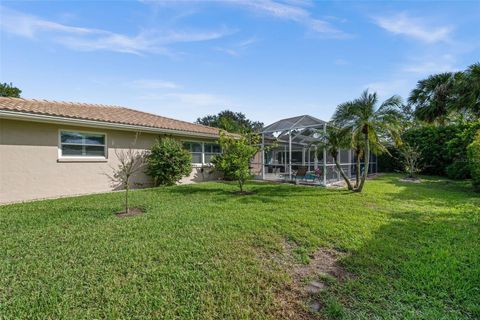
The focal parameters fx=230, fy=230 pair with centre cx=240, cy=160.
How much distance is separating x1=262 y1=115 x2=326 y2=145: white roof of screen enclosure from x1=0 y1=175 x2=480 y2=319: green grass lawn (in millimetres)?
6969

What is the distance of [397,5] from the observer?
873 cm

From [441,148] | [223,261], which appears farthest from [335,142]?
[441,148]

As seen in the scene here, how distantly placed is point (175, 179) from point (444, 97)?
25.3 m

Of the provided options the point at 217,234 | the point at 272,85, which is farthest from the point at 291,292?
the point at 272,85

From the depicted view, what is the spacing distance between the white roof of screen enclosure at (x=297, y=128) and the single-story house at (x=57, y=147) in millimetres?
7461

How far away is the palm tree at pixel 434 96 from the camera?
21370 mm

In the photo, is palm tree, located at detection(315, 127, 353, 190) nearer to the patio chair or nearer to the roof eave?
the patio chair

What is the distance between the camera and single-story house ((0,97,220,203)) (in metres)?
8.78

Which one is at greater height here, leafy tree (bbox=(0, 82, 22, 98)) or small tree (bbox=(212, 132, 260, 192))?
leafy tree (bbox=(0, 82, 22, 98))

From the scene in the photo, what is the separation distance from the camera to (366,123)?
9.94 metres

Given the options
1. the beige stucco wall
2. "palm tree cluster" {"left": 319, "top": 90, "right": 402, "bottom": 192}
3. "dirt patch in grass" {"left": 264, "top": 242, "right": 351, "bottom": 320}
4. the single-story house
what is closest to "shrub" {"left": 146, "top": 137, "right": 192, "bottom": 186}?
the single-story house

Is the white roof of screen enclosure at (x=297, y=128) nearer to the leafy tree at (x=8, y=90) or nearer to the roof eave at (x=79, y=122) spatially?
the roof eave at (x=79, y=122)

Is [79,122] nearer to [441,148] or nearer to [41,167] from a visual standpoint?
[41,167]

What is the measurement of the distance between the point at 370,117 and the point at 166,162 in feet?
33.3
